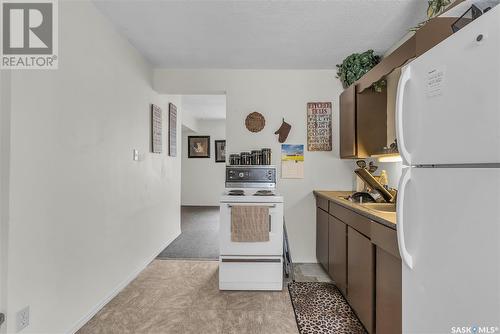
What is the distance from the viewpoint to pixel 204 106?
6246mm

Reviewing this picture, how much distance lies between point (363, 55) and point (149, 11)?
2147mm

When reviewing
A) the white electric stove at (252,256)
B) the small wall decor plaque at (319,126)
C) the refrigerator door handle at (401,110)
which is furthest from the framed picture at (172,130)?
the refrigerator door handle at (401,110)

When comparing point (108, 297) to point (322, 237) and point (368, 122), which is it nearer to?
point (322, 237)

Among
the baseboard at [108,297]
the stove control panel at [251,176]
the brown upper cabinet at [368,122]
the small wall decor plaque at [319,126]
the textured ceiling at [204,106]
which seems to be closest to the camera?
the baseboard at [108,297]

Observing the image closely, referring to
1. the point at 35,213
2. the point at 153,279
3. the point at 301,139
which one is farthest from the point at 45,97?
the point at 301,139

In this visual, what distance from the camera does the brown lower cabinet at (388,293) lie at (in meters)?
1.45

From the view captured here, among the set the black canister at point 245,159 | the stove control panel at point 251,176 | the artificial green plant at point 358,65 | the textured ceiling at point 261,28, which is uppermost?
→ the textured ceiling at point 261,28

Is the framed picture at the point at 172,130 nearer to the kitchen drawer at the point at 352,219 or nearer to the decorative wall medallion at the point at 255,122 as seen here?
the decorative wall medallion at the point at 255,122

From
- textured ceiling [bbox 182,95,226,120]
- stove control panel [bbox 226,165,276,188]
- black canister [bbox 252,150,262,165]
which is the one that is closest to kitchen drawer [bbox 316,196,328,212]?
stove control panel [bbox 226,165,276,188]

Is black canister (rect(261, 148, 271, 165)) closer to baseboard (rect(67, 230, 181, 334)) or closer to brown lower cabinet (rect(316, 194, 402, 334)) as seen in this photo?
brown lower cabinet (rect(316, 194, 402, 334))

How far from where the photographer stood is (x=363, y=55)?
289 centimetres

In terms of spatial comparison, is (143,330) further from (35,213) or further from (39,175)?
(39,175)

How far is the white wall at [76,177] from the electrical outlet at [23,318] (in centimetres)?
3

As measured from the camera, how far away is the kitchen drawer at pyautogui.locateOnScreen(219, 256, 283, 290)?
267 cm
